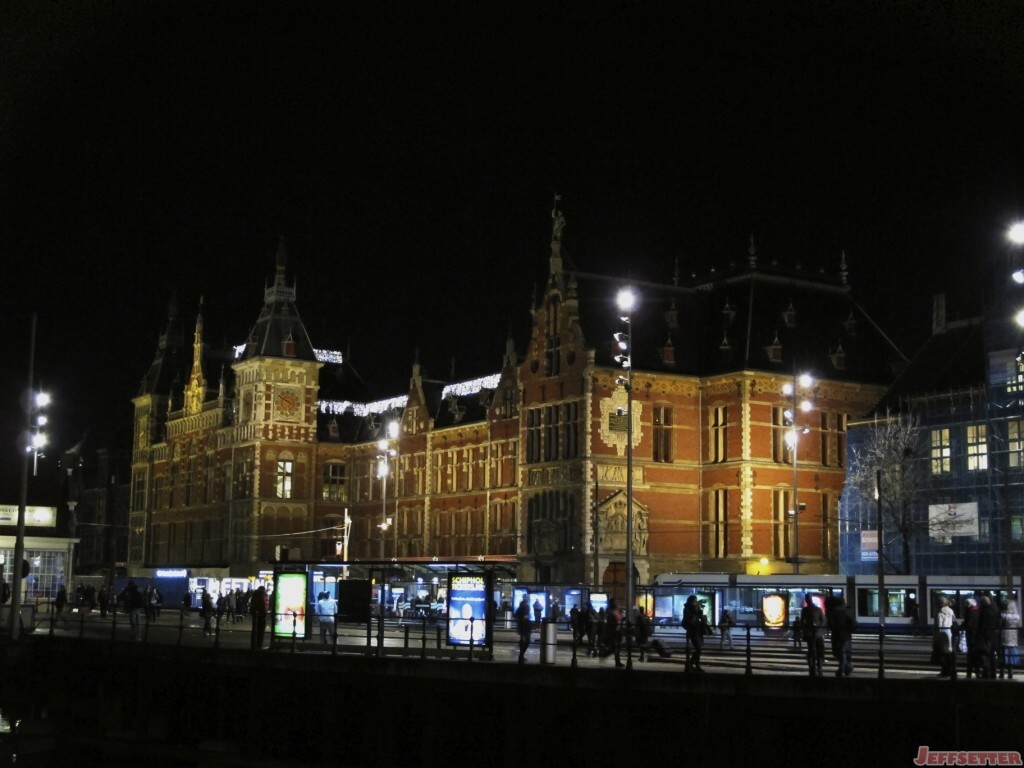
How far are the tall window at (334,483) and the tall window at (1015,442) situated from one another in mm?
56846

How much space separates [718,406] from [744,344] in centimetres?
345

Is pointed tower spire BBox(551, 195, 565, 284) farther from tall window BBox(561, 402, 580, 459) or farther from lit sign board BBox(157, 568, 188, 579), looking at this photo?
lit sign board BBox(157, 568, 188, 579)

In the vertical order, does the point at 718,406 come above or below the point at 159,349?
below

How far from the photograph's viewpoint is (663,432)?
74625 mm

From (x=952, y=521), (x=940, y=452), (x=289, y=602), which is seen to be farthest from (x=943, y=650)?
(x=940, y=452)

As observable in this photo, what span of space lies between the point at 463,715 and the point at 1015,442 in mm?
39415

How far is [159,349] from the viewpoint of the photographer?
431 ft

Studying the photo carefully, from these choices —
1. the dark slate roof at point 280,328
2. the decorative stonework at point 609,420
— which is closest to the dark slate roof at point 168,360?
the dark slate roof at point 280,328

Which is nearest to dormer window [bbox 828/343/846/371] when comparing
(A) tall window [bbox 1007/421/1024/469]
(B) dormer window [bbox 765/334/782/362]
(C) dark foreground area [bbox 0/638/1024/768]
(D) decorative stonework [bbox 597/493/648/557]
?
(B) dormer window [bbox 765/334/782/362]

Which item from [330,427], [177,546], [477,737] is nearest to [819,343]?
[330,427]

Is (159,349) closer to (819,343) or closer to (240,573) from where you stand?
(240,573)

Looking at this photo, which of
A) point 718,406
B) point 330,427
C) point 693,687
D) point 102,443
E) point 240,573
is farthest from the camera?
point 102,443

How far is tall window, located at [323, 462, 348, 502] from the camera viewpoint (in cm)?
10744

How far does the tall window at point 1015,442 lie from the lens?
202 feet
